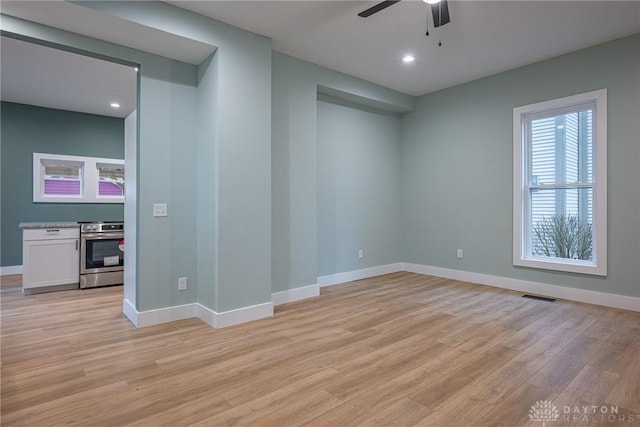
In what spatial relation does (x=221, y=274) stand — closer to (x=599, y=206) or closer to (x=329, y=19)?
(x=329, y=19)

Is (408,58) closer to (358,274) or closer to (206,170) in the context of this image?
(206,170)

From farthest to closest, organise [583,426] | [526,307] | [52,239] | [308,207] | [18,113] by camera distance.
→ [18,113]
[52,239]
[308,207]
[526,307]
[583,426]

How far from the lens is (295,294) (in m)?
4.11

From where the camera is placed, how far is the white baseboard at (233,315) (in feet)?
10.5

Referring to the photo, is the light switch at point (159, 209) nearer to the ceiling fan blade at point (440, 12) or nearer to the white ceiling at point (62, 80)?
the white ceiling at point (62, 80)

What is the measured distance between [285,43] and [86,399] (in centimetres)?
358

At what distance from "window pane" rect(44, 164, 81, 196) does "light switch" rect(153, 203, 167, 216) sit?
13.7 ft

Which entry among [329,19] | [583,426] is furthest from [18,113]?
[583,426]

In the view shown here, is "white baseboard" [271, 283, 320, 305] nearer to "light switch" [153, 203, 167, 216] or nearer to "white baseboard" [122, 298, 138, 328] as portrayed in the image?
"white baseboard" [122, 298, 138, 328]

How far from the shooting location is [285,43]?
3.72 meters

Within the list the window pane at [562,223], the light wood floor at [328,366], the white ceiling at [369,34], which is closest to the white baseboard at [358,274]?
the light wood floor at [328,366]

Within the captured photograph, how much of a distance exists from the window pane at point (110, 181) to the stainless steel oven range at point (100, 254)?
181 centimetres

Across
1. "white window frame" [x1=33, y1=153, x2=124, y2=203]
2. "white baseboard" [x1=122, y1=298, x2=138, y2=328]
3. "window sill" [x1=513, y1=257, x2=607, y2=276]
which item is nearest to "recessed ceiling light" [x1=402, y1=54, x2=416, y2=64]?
"window sill" [x1=513, y1=257, x2=607, y2=276]

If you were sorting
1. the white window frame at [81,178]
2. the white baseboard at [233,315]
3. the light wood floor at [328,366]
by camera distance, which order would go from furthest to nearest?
the white window frame at [81,178]
the white baseboard at [233,315]
the light wood floor at [328,366]
